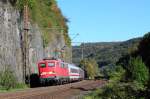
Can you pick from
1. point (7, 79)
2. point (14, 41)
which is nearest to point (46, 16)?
point (14, 41)

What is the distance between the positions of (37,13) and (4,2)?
58.8ft

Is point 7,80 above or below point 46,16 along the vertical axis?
below

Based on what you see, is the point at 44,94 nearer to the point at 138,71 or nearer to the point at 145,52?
the point at 138,71

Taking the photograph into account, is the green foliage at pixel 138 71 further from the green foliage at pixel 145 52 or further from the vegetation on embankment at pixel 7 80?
the vegetation on embankment at pixel 7 80

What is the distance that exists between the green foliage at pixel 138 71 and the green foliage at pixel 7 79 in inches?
983

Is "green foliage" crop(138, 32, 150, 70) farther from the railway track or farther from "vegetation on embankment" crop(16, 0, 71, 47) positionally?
"vegetation on embankment" crop(16, 0, 71, 47)

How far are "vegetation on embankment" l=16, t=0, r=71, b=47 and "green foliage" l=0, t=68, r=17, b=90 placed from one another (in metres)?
11.1

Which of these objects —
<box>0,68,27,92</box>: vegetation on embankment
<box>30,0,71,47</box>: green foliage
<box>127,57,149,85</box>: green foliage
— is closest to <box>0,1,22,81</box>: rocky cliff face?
<box>0,68,27,92</box>: vegetation on embankment

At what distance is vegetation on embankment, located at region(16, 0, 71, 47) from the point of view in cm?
6775

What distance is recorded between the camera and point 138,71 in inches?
969

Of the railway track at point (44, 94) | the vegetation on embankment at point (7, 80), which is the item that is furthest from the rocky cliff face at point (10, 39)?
the railway track at point (44, 94)

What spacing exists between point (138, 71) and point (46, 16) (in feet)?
189

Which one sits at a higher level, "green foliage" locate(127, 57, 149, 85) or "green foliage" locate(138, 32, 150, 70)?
"green foliage" locate(138, 32, 150, 70)

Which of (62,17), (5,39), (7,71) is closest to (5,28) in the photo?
(5,39)
